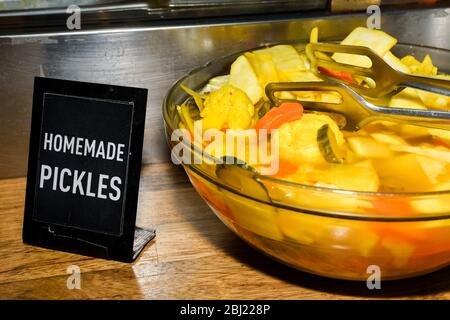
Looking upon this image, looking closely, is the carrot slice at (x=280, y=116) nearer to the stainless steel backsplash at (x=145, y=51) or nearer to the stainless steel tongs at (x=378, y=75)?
the stainless steel tongs at (x=378, y=75)

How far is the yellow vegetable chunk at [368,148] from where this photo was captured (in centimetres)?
77

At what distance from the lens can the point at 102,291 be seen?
82cm

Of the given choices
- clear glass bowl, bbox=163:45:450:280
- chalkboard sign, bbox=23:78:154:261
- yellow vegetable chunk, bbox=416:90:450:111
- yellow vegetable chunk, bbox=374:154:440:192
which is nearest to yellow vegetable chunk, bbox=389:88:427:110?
yellow vegetable chunk, bbox=416:90:450:111

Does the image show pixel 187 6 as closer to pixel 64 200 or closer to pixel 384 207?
pixel 64 200

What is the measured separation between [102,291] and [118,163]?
19 cm

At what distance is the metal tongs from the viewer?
0.74 m

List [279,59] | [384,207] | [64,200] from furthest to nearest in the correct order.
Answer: [279,59] → [64,200] → [384,207]

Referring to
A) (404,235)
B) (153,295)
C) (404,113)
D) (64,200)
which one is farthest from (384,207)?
(64,200)

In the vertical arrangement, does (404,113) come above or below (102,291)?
above

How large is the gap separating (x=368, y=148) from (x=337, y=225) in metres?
0.16

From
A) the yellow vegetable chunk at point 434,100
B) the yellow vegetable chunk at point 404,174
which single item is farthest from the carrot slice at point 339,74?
the yellow vegetable chunk at point 404,174

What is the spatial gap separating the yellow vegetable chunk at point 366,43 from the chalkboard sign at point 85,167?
1.16ft

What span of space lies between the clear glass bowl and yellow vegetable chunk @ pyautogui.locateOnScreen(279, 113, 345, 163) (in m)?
0.09

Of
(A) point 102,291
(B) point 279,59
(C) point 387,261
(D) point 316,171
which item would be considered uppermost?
(B) point 279,59
